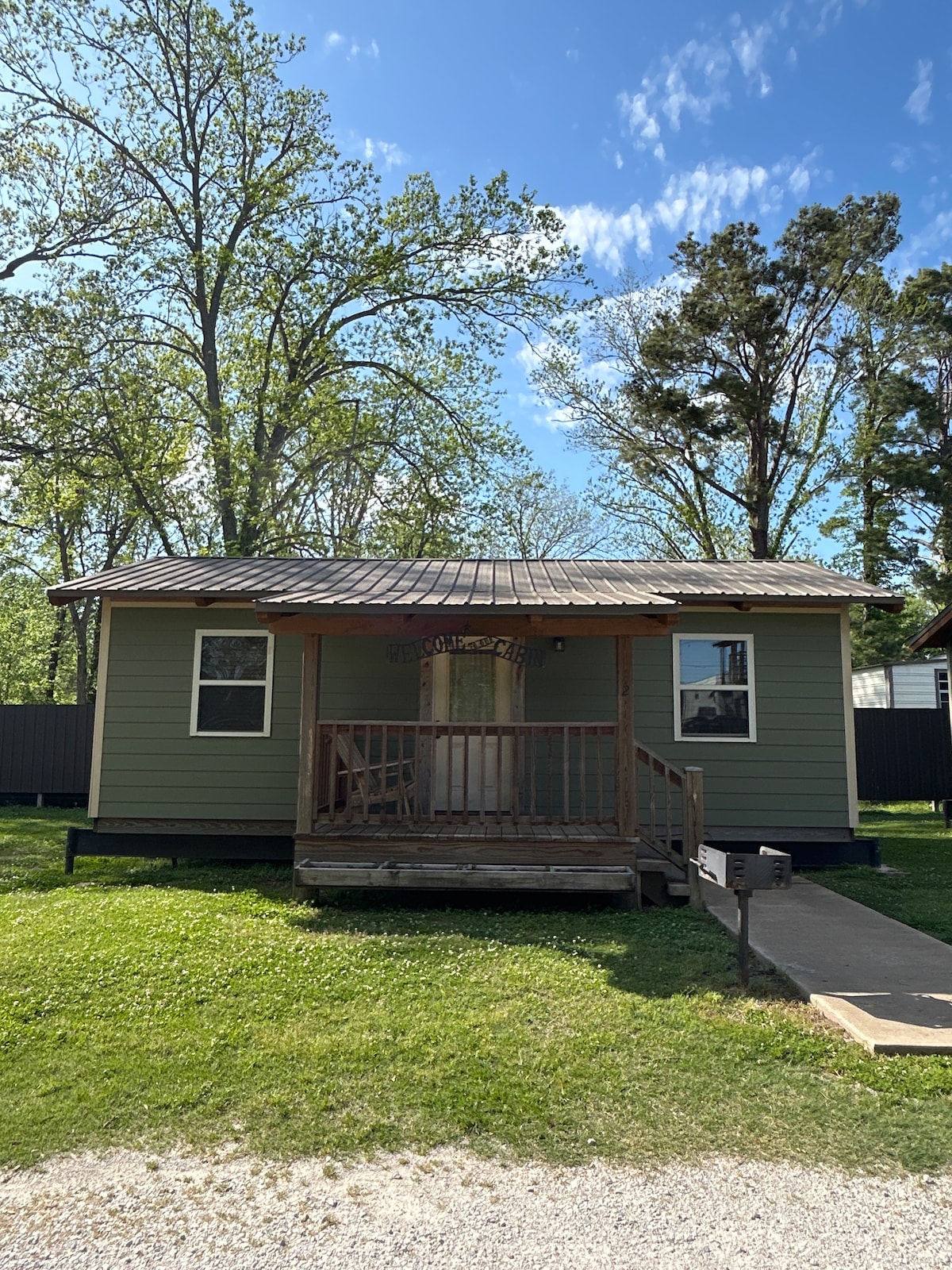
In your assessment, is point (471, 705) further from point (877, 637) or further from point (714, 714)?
point (877, 637)

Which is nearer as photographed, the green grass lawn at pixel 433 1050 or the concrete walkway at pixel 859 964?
the green grass lawn at pixel 433 1050

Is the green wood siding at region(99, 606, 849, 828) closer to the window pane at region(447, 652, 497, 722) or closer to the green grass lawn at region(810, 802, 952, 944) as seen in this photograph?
the window pane at region(447, 652, 497, 722)

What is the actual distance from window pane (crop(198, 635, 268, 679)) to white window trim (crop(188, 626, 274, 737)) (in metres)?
0.03

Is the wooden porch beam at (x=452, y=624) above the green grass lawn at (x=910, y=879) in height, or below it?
above

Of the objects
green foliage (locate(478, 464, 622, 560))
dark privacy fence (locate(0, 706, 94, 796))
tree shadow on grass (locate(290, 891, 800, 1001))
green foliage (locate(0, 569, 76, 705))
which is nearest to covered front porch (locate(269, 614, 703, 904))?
tree shadow on grass (locate(290, 891, 800, 1001))

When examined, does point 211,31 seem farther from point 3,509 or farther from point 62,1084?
point 62,1084

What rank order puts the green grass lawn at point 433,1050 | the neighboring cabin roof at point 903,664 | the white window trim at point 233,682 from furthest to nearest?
the neighboring cabin roof at point 903,664 < the white window trim at point 233,682 < the green grass lawn at point 433,1050

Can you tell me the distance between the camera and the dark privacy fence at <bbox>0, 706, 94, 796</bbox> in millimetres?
14852

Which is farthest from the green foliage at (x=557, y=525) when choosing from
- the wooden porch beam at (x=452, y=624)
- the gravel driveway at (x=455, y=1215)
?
the gravel driveway at (x=455, y=1215)

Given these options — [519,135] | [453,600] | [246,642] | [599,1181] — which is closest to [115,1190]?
[599,1181]

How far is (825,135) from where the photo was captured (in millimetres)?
13719

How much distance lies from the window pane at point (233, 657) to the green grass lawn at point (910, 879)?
5.90 metres

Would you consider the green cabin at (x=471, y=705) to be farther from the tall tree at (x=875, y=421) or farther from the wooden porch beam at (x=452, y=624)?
the tall tree at (x=875, y=421)

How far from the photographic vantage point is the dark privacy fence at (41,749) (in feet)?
48.7
